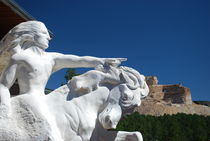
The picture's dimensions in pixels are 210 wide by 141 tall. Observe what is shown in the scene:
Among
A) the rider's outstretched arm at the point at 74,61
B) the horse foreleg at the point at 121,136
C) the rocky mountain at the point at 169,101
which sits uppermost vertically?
the rocky mountain at the point at 169,101

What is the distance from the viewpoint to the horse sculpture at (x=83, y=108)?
1848 mm

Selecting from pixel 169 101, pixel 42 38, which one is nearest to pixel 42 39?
pixel 42 38

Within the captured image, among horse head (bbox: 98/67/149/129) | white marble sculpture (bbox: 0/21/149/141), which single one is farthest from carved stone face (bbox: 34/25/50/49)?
horse head (bbox: 98/67/149/129)

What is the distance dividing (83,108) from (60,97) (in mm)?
197

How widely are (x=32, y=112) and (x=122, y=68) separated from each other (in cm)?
76

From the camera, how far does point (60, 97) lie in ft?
6.57

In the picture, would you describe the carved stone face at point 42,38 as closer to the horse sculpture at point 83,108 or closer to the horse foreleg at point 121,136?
the horse sculpture at point 83,108

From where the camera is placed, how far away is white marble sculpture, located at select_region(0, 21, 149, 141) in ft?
6.11

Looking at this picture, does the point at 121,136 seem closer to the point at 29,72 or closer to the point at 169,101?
the point at 29,72

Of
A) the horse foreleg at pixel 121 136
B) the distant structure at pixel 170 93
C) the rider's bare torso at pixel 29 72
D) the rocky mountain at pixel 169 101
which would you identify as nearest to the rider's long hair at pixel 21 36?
the rider's bare torso at pixel 29 72

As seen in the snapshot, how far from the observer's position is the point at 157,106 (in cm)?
2344

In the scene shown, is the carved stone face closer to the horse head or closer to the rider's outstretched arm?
the rider's outstretched arm

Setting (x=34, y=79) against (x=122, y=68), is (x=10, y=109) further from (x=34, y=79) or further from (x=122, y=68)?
(x=122, y=68)

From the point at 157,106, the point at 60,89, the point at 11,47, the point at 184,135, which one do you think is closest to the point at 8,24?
the point at 11,47
